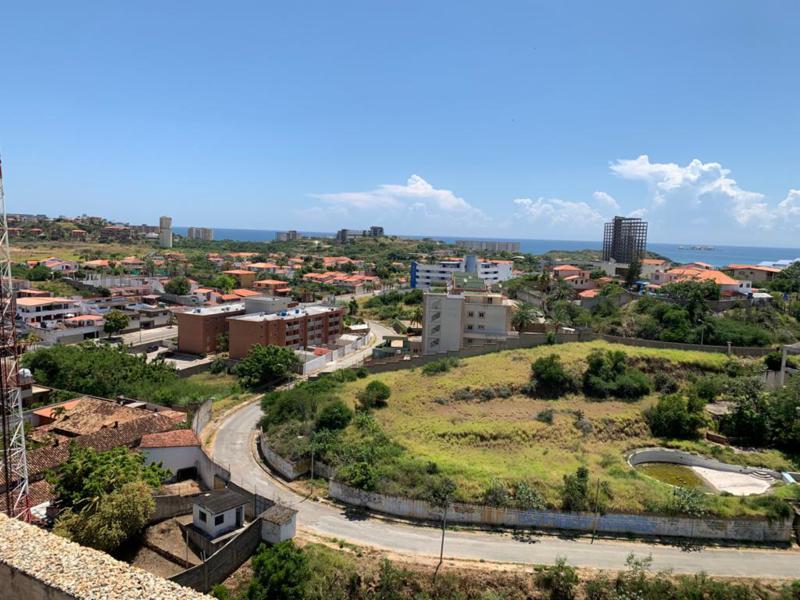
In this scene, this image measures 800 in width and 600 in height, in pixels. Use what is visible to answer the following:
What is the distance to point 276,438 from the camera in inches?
1239

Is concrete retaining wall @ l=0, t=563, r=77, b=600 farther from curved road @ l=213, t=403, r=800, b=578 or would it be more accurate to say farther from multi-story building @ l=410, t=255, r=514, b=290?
multi-story building @ l=410, t=255, r=514, b=290

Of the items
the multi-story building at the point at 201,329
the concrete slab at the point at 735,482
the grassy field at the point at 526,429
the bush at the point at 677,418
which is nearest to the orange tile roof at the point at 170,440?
the grassy field at the point at 526,429

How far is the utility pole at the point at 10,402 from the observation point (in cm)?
2039

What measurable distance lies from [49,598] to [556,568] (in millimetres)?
16587

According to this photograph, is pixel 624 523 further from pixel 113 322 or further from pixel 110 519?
pixel 113 322

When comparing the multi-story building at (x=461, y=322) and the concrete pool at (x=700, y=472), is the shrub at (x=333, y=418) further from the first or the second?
the multi-story building at (x=461, y=322)

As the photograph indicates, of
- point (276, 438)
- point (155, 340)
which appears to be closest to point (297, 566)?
point (276, 438)

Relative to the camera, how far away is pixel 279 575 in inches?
747

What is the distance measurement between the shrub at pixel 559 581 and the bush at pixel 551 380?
2002 cm

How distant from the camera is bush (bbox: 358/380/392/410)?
36.3m

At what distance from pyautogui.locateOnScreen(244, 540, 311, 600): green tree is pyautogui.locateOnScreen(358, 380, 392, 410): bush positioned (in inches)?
634

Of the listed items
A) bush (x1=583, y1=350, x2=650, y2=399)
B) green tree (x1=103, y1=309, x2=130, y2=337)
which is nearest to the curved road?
bush (x1=583, y1=350, x2=650, y2=399)

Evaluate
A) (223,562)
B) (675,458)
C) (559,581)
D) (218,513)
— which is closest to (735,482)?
(675,458)

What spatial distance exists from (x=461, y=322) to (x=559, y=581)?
3158cm
